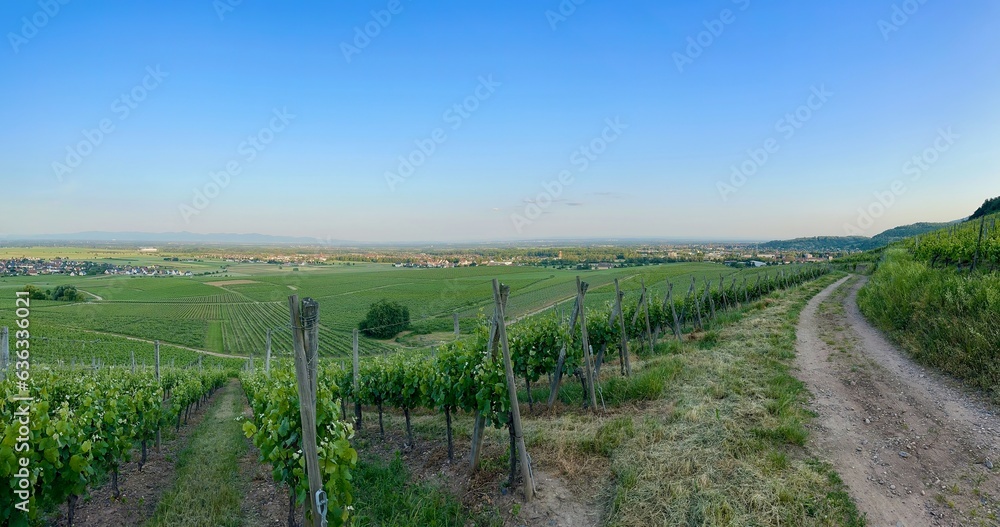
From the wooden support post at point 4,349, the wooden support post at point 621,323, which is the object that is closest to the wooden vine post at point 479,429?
the wooden support post at point 621,323

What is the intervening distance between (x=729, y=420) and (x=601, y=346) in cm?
363

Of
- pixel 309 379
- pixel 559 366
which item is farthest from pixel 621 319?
pixel 309 379

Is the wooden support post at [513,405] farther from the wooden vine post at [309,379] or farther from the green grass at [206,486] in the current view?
the green grass at [206,486]

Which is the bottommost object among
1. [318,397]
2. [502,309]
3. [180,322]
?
[180,322]

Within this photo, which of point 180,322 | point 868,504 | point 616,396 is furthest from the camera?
point 180,322

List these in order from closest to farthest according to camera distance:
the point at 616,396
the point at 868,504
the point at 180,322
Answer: the point at 868,504 < the point at 616,396 < the point at 180,322

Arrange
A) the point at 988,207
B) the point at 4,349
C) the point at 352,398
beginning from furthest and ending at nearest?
1. the point at 988,207
2. the point at 352,398
3. the point at 4,349

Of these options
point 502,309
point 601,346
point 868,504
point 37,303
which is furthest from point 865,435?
point 37,303

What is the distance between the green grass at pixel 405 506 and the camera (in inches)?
173

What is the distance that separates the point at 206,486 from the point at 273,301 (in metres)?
64.6

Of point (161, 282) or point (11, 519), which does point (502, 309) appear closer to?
point (11, 519)

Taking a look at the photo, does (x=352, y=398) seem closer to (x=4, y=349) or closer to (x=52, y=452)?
(x=52, y=452)

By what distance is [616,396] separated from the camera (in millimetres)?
7785

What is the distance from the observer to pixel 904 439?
5355mm
